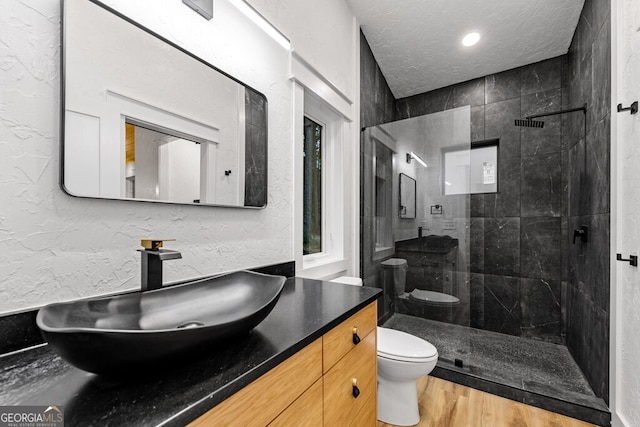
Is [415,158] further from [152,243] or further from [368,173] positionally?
[152,243]

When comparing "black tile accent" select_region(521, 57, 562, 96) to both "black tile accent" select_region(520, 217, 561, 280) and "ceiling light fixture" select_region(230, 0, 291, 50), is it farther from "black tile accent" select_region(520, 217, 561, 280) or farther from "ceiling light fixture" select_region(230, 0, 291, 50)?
"ceiling light fixture" select_region(230, 0, 291, 50)

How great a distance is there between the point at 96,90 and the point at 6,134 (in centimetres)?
25

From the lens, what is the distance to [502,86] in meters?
2.85

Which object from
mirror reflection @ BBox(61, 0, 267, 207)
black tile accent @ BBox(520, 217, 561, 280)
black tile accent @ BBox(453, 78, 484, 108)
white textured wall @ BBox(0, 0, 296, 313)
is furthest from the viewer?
black tile accent @ BBox(453, 78, 484, 108)

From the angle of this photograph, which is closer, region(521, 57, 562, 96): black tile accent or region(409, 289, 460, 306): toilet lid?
region(409, 289, 460, 306): toilet lid

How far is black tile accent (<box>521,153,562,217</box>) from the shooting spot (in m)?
2.59

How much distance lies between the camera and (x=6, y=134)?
0.66 m

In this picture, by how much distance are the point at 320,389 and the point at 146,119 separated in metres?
1.04

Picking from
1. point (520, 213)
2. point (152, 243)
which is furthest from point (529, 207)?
point (152, 243)

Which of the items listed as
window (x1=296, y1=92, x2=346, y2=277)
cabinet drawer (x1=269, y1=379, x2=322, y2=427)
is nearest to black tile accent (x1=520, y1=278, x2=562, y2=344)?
window (x1=296, y1=92, x2=346, y2=277)

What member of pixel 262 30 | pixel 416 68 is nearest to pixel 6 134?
pixel 262 30

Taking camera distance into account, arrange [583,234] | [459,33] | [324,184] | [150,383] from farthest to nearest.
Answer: [459,33], [324,184], [583,234], [150,383]

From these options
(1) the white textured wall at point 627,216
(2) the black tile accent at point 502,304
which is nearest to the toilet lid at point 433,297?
(2) the black tile accent at point 502,304

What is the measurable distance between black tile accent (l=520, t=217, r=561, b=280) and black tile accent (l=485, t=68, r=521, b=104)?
1285mm
